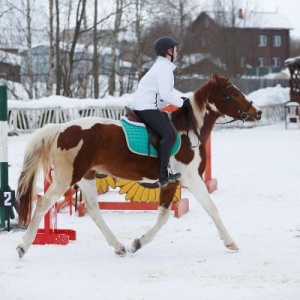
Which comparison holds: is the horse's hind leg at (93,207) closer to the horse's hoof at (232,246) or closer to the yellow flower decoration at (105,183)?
the horse's hoof at (232,246)

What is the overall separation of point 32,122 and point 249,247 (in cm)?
1972

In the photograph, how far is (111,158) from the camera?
7027 mm

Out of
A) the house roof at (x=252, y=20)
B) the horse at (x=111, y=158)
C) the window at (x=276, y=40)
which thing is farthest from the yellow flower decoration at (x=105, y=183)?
the window at (x=276, y=40)

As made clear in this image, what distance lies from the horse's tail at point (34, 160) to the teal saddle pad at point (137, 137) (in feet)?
2.28

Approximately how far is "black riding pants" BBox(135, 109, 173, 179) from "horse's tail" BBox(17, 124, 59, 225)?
93 centimetres

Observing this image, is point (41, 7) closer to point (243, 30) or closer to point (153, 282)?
point (153, 282)

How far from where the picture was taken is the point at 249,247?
7.38m

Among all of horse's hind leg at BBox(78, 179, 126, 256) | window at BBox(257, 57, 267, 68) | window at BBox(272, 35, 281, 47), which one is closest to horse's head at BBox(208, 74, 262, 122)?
horse's hind leg at BBox(78, 179, 126, 256)

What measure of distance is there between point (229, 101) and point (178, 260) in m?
1.85

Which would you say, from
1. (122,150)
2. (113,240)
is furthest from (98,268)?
(122,150)

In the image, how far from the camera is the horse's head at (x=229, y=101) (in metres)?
7.51

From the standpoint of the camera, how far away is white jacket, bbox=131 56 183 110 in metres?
6.95

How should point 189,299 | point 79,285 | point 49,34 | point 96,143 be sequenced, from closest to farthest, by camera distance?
point 189,299
point 79,285
point 96,143
point 49,34

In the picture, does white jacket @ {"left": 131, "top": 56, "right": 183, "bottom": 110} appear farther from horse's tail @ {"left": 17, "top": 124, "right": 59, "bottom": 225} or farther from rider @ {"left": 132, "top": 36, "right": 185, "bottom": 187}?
horse's tail @ {"left": 17, "top": 124, "right": 59, "bottom": 225}
